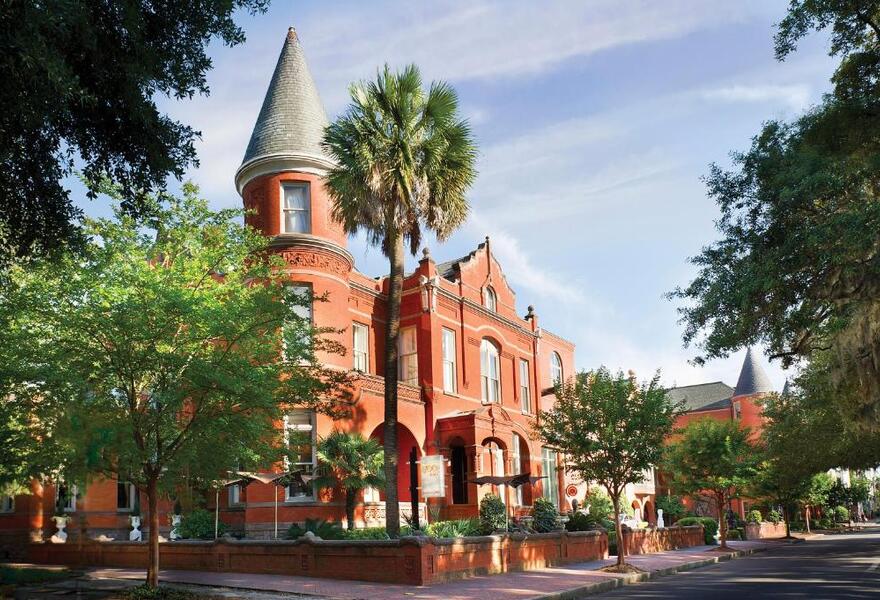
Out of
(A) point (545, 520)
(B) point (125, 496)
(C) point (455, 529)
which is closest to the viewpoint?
(C) point (455, 529)

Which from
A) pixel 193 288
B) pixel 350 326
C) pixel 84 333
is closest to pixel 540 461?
pixel 350 326

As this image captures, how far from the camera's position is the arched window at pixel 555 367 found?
45369 mm

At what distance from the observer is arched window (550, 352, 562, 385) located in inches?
1786

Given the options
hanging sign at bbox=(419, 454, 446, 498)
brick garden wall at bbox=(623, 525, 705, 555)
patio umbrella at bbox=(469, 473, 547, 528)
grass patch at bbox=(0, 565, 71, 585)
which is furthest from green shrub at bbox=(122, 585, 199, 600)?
brick garden wall at bbox=(623, 525, 705, 555)

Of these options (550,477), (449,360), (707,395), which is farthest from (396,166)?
(707,395)

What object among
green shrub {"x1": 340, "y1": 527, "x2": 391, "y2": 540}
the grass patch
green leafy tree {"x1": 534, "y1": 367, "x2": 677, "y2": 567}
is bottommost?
the grass patch

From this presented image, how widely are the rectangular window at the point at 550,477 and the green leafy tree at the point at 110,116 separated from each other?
3186cm

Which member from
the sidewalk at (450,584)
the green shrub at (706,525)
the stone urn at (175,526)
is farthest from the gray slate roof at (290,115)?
the green shrub at (706,525)

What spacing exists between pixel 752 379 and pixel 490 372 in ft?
154

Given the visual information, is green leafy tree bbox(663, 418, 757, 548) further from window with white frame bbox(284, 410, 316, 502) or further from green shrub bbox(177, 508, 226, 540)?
green shrub bbox(177, 508, 226, 540)

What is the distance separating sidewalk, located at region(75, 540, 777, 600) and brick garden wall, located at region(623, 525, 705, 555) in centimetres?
646

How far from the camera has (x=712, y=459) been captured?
36094 mm

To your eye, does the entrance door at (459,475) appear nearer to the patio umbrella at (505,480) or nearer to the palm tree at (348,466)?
the patio umbrella at (505,480)

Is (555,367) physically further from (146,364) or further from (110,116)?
(110,116)
